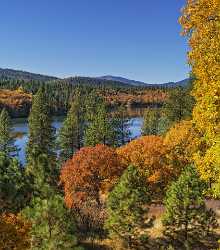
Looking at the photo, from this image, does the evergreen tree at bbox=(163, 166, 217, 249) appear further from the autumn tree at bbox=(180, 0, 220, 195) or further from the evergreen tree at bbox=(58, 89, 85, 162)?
the evergreen tree at bbox=(58, 89, 85, 162)

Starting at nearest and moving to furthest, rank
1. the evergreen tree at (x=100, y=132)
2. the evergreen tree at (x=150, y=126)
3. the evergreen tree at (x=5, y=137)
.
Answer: the evergreen tree at (x=100, y=132) → the evergreen tree at (x=5, y=137) → the evergreen tree at (x=150, y=126)

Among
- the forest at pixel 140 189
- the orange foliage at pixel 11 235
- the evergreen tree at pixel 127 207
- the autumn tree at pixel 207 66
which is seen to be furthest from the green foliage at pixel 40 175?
the autumn tree at pixel 207 66

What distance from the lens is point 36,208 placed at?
114ft

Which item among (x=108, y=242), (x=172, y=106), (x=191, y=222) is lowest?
(x=108, y=242)

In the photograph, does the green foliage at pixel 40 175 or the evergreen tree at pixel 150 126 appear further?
the evergreen tree at pixel 150 126

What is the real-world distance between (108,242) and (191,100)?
4161 cm

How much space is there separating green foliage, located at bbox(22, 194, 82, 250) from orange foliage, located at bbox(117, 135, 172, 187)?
22.6 m

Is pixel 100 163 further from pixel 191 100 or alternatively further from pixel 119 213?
pixel 191 100

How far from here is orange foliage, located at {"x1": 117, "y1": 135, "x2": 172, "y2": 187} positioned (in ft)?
186

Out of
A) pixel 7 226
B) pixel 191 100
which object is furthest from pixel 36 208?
pixel 191 100

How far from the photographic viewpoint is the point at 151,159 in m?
57.2

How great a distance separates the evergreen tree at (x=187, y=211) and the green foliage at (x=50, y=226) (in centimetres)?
1202

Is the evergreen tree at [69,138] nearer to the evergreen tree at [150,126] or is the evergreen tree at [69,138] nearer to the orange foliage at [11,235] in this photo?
the evergreen tree at [150,126]

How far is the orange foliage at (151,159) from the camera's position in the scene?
56.8m
